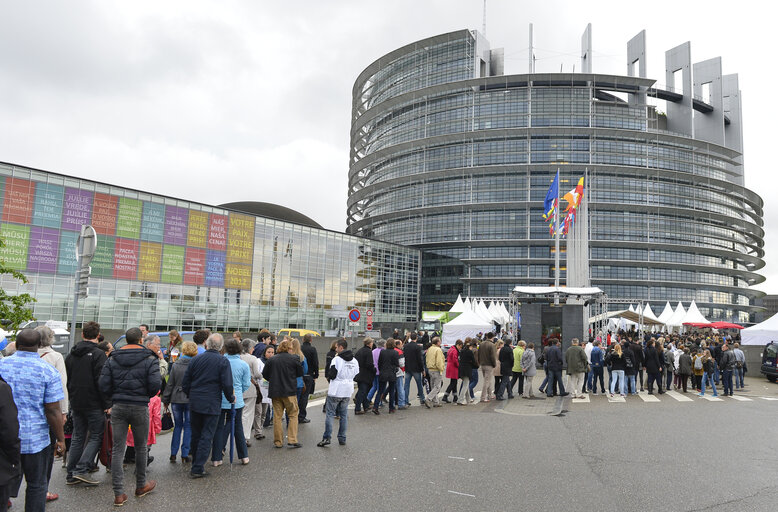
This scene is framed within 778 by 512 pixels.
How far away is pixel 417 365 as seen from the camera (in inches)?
542

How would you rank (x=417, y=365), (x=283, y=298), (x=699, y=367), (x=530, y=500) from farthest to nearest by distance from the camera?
(x=283, y=298) < (x=699, y=367) < (x=417, y=365) < (x=530, y=500)

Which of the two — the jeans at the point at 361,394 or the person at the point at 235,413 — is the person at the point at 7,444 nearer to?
the person at the point at 235,413

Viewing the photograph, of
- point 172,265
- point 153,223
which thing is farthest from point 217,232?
point 153,223

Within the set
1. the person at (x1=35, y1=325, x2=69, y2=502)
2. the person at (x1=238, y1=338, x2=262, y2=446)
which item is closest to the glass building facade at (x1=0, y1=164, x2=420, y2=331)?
the person at (x1=238, y1=338, x2=262, y2=446)

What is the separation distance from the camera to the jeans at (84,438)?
681cm

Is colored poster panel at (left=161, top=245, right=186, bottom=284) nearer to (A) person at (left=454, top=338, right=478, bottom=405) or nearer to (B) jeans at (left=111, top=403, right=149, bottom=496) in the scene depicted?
(A) person at (left=454, top=338, right=478, bottom=405)

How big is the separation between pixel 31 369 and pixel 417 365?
9847 mm

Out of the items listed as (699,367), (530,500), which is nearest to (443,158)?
(699,367)

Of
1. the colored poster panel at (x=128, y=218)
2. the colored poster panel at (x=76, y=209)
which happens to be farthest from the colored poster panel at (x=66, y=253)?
the colored poster panel at (x=128, y=218)

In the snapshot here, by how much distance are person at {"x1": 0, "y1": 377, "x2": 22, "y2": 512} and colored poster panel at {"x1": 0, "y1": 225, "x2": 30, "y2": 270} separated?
3543 cm

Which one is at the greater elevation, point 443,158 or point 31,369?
point 443,158

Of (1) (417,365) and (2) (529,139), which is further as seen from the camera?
(2) (529,139)

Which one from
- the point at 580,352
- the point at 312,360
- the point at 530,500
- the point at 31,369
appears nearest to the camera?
the point at 31,369

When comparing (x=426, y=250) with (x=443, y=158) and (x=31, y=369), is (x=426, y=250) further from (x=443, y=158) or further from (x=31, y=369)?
(x=31, y=369)
